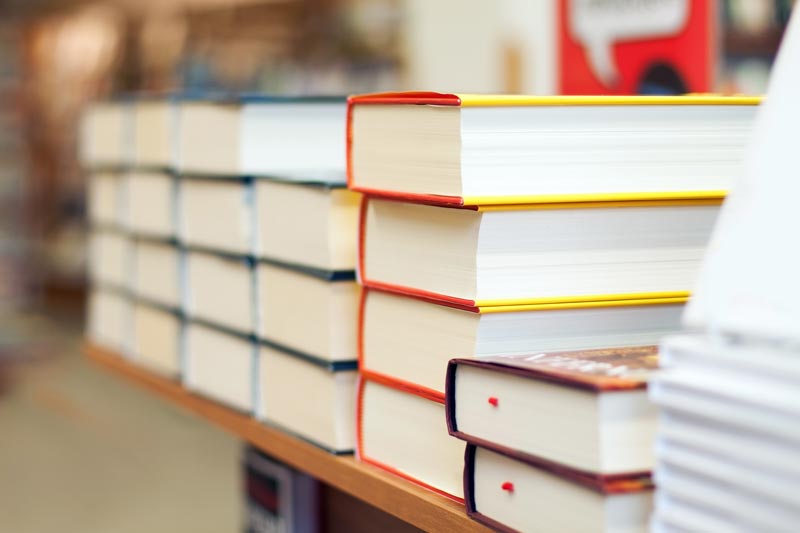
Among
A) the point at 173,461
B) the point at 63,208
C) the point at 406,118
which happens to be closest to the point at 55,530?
the point at 173,461

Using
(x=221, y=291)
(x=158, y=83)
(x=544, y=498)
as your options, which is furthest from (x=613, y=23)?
(x=158, y=83)

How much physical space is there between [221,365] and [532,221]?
62 cm

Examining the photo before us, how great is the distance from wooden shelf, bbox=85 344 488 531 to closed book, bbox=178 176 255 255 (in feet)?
0.67

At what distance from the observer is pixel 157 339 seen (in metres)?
1.61

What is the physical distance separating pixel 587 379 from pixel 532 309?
0.19 meters

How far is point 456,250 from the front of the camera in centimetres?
89

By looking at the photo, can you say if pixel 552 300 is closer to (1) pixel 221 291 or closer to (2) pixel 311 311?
(2) pixel 311 311

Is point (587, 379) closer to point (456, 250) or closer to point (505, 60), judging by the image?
point (456, 250)

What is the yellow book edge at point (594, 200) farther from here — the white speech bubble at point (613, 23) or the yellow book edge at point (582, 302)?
the white speech bubble at point (613, 23)

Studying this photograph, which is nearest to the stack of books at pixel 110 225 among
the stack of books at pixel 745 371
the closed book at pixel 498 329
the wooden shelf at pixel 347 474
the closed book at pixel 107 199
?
the closed book at pixel 107 199

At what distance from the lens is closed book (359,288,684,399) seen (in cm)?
88

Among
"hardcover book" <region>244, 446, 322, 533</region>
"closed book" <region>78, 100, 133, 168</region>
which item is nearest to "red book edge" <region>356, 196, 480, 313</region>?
"hardcover book" <region>244, 446, 322, 533</region>

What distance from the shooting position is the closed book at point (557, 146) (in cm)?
85

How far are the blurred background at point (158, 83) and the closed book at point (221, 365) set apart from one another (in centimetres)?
78
